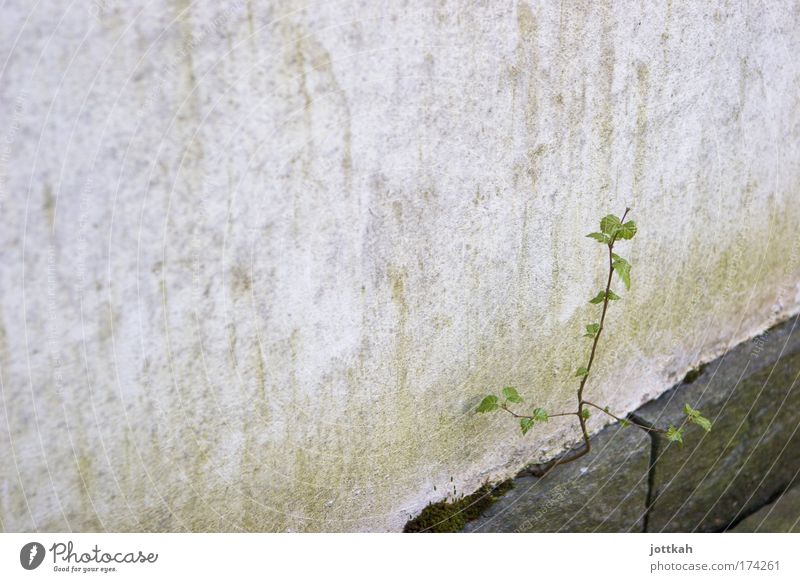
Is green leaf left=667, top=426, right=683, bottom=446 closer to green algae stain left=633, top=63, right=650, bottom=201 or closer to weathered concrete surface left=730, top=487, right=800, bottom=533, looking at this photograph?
weathered concrete surface left=730, top=487, right=800, bottom=533

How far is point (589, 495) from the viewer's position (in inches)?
76.9

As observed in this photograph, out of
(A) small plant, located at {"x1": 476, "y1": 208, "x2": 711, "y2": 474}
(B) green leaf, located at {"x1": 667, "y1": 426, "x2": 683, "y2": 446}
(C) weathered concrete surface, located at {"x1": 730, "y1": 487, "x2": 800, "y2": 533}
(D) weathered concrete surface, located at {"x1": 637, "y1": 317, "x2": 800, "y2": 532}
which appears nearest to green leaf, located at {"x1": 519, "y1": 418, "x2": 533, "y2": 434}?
(A) small plant, located at {"x1": 476, "y1": 208, "x2": 711, "y2": 474}

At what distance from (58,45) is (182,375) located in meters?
0.52

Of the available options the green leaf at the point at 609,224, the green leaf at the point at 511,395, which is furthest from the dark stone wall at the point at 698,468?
the green leaf at the point at 609,224

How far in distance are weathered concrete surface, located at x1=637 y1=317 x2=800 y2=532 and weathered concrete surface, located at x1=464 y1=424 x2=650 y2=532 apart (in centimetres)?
8

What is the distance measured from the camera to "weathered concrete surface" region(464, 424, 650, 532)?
182 centimetres

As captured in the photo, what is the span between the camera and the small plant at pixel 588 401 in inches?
62.9

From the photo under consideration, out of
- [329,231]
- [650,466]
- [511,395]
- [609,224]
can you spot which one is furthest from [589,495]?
[329,231]

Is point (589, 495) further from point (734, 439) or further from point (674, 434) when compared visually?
point (734, 439)

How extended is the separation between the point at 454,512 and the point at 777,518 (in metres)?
1.12

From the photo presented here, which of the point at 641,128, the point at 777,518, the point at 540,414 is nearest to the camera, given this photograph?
the point at 540,414
